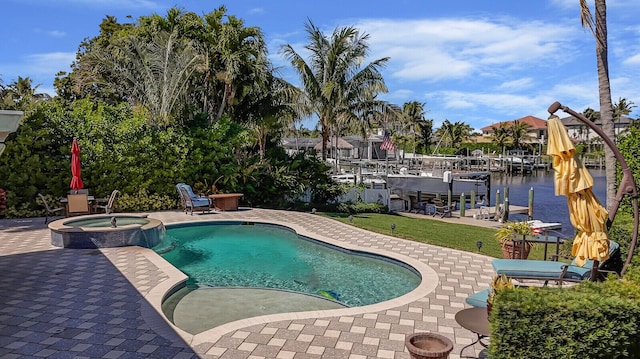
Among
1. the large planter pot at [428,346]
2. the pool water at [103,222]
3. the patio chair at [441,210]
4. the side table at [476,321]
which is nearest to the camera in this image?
the large planter pot at [428,346]

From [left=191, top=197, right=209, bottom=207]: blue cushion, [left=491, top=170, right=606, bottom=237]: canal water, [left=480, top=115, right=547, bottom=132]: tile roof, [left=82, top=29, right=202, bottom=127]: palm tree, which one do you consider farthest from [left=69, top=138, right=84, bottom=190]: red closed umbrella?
[left=480, top=115, right=547, bottom=132]: tile roof

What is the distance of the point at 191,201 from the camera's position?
15344 millimetres

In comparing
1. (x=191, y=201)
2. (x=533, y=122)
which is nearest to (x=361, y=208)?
(x=191, y=201)

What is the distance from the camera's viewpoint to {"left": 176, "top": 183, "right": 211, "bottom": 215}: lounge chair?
15.4 meters

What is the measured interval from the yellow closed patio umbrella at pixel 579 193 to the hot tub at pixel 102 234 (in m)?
9.60

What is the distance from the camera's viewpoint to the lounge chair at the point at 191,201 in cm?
1540

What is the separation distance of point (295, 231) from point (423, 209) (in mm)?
12974

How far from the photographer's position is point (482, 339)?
221 inches

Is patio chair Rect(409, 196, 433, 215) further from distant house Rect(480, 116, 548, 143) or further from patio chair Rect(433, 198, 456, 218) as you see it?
distant house Rect(480, 116, 548, 143)

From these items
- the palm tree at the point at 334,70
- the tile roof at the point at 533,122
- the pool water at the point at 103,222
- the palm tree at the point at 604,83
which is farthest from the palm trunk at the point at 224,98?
the tile roof at the point at 533,122

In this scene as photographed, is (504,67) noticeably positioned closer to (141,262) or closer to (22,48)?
(141,262)

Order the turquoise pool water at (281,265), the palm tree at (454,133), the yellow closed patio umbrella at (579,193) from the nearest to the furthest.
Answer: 1. the yellow closed patio umbrella at (579,193)
2. the turquoise pool water at (281,265)
3. the palm tree at (454,133)

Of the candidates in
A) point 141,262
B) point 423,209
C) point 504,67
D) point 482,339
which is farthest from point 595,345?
point 423,209

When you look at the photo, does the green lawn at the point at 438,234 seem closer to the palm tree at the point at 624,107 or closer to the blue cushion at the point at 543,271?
the blue cushion at the point at 543,271
